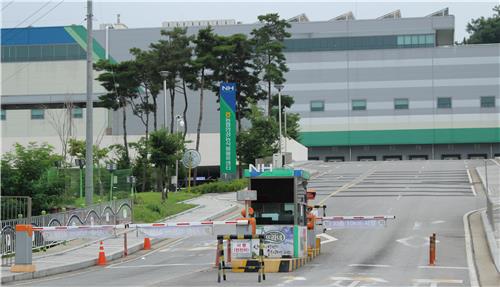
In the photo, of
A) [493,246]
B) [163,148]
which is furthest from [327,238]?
[163,148]

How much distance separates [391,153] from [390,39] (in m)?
16.8

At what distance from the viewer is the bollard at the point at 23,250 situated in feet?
68.3

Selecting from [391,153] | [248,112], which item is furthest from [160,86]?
[391,153]

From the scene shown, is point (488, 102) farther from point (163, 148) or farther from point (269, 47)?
point (163, 148)

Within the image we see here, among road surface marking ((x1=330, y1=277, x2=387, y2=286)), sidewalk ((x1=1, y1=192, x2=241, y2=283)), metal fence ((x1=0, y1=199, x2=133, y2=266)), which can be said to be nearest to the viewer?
road surface marking ((x1=330, y1=277, x2=387, y2=286))

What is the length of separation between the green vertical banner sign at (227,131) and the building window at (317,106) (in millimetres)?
55556

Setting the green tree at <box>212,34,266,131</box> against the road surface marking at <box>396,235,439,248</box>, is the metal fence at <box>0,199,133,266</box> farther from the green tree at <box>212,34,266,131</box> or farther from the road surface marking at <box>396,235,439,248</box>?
the green tree at <box>212,34,266,131</box>

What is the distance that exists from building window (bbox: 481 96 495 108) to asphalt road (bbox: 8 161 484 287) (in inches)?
2298

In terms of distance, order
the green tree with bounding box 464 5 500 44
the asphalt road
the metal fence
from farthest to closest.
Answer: the green tree with bounding box 464 5 500 44 → the metal fence → the asphalt road

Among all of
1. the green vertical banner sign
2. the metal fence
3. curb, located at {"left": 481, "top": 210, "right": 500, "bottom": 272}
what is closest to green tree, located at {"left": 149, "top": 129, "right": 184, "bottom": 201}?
the metal fence

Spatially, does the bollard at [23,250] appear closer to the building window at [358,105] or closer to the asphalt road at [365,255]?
the asphalt road at [365,255]

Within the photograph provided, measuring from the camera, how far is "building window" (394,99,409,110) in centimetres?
10931

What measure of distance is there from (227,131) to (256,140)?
21.8ft

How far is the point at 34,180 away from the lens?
30.8 metres
